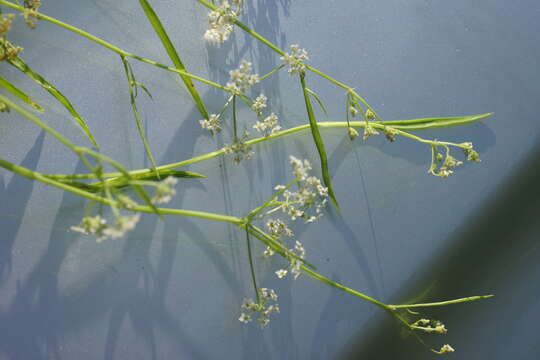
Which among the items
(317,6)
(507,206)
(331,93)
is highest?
(317,6)

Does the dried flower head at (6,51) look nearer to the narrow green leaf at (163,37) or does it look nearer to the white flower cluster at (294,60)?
the narrow green leaf at (163,37)

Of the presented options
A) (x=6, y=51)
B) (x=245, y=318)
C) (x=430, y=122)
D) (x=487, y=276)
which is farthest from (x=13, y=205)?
(x=487, y=276)

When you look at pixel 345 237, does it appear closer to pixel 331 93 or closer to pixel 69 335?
pixel 331 93

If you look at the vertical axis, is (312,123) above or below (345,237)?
above

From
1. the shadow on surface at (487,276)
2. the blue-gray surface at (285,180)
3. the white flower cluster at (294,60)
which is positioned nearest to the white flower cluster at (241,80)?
the white flower cluster at (294,60)

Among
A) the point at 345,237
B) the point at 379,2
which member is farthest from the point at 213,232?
the point at 379,2

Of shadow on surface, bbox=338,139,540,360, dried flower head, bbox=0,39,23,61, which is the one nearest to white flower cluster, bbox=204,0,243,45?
dried flower head, bbox=0,39,23,61

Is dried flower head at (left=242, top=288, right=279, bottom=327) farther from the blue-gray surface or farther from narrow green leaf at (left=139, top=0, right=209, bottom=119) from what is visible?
narrow green leaf at (left=139, top=0, right=209, bottom=119)

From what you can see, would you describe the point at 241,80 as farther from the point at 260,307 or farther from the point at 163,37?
the point at 260,307
